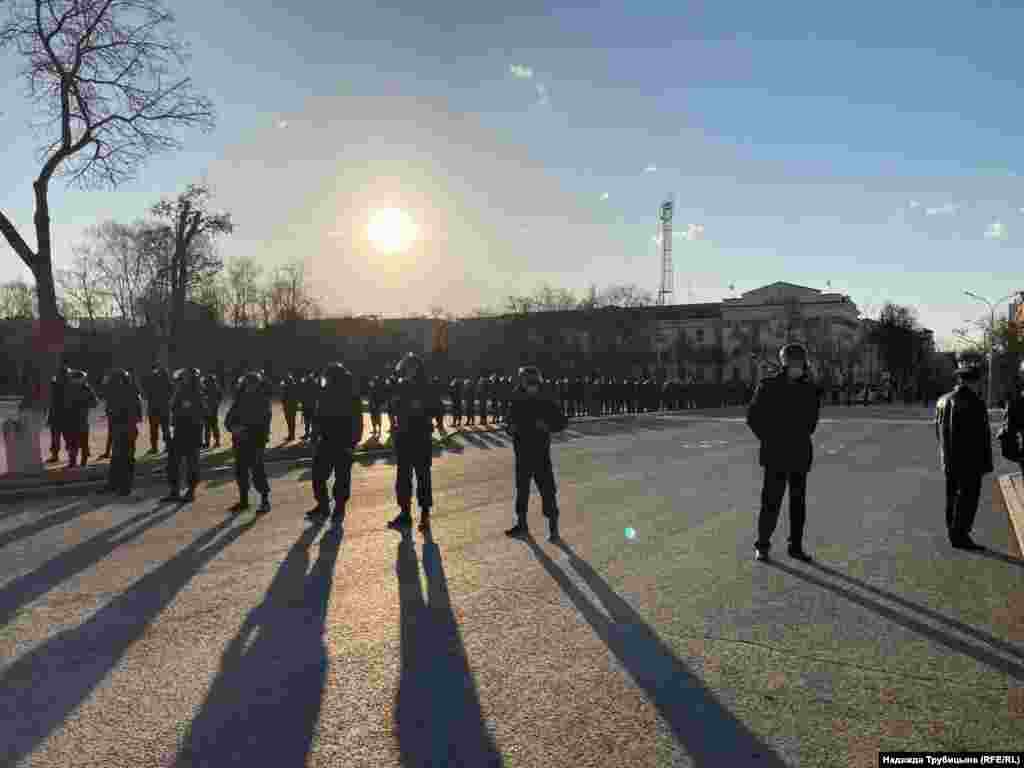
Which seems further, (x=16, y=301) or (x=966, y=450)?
(x=16, y=301)

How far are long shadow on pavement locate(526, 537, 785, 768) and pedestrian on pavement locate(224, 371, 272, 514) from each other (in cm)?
545

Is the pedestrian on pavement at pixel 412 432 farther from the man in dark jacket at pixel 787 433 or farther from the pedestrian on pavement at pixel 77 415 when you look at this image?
the pedestrian on pavement at pixel 77 415

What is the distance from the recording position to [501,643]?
4566mm

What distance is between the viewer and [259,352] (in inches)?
2741

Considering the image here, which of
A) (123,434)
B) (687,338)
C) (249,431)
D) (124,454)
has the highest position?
(687,338)

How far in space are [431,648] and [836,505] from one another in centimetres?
725

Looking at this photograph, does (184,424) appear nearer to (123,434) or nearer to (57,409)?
(123,434)

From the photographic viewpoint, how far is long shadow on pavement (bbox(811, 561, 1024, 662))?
4.52 meters

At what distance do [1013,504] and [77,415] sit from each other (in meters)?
15.9

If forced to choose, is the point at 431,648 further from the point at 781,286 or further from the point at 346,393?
the point at 781,286

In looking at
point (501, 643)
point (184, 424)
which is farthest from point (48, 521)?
point (501, 643)

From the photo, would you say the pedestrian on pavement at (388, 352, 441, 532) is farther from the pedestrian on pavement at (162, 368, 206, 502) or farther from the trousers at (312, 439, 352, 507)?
the pedestrian on pavement at (162, 368, 206, 502)

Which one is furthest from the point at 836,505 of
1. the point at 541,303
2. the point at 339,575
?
the point at 541,303

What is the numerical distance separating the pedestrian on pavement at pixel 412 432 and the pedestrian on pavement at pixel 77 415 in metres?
9.52
